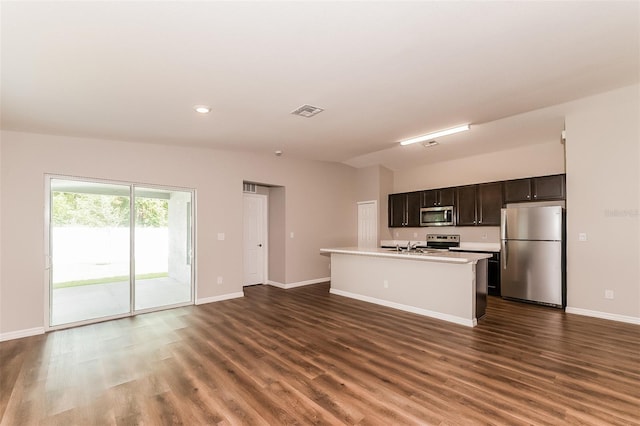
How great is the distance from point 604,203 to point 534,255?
1.19m

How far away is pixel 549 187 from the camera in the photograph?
515cm

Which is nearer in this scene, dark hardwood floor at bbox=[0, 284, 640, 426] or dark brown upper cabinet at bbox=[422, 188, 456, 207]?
dark hardwood floor at bbox=[0, 284, 640, 426]

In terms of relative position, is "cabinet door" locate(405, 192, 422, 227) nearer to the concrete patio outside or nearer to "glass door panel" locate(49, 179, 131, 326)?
the concrete patio outside

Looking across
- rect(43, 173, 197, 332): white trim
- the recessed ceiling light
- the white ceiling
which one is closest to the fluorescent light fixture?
the white ceiling

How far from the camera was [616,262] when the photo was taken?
4.14 meters

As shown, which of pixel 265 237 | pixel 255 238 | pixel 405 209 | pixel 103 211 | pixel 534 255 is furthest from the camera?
pixel 405 209

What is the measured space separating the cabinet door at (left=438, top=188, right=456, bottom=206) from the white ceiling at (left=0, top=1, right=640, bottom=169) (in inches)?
89.6

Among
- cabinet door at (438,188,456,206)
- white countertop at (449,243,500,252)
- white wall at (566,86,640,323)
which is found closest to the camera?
white wall at (566,86,640,323)

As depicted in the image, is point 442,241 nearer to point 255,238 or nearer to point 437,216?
point 437,216

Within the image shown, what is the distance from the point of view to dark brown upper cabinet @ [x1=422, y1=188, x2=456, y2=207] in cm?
662

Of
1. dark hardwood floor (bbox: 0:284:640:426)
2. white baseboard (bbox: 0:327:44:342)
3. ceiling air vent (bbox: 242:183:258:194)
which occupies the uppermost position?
ceiling air vent (bbox: 242:183:258:194)

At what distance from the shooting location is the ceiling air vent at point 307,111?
3744 millimetres

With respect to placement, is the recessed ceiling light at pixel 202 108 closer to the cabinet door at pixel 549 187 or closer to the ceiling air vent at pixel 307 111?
the ceiling air vent at pixel 307 111

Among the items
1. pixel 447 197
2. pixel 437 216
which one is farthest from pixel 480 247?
pixel 447 197
